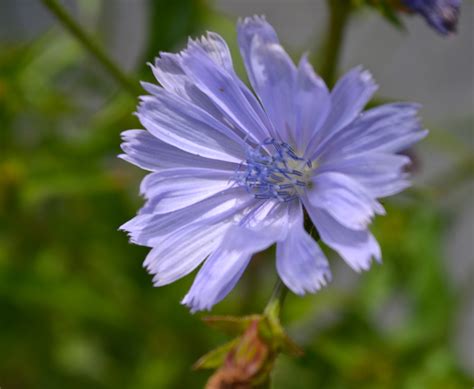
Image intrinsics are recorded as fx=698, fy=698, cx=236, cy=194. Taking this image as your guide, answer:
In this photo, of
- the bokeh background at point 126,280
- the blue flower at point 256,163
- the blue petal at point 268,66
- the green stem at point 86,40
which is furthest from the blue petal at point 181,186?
the bokeh background at point 126,280

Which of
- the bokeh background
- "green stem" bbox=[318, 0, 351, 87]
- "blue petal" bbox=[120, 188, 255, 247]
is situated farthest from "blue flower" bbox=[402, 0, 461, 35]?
"blue petal" bbox=[120, 188, 255, 247]

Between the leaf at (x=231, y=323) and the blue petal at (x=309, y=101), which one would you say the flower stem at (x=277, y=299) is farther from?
the blue petal at (x=309, y=101)

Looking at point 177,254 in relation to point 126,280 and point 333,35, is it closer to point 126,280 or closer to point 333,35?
point 333,35

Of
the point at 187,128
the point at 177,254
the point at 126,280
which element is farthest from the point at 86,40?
the point at 126,280

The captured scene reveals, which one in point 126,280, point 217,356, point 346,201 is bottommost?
point 126,280

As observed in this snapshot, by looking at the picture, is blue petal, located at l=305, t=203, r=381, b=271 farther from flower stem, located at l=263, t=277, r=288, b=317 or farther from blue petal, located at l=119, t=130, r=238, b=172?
blue petal, located at l=119, t=130, r=238, b=172

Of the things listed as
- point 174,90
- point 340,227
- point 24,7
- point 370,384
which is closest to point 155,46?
point 174,90
